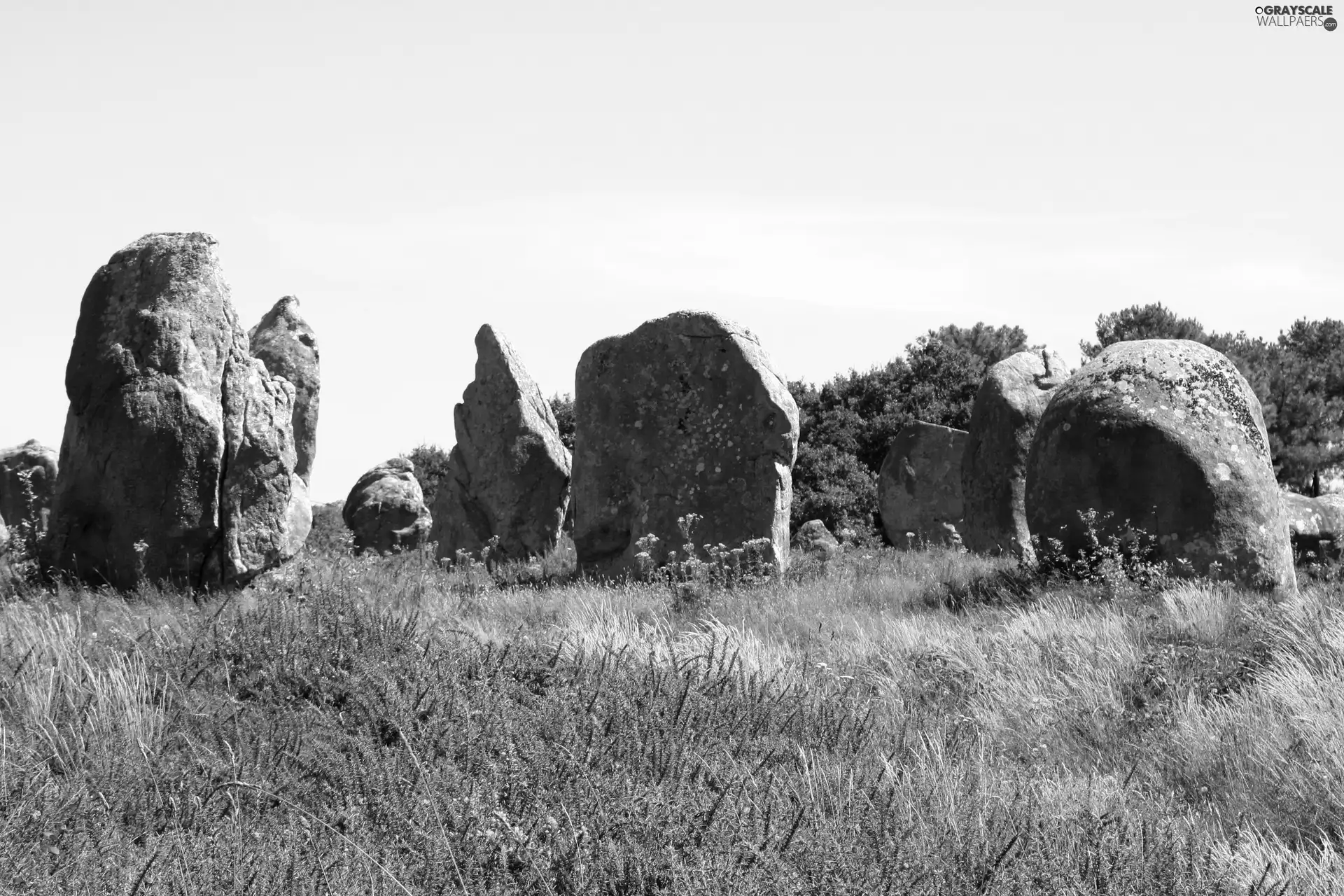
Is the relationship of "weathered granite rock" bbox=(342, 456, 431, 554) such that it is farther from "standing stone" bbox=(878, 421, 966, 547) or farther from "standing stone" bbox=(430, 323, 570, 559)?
"standing stone" bbox=(878, 421, 966, 547)

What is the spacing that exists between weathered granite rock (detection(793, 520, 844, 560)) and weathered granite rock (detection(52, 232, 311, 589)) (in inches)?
281

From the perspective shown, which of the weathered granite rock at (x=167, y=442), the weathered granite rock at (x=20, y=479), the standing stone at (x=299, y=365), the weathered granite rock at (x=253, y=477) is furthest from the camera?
the weathered granite rock at (x=20, y=479)

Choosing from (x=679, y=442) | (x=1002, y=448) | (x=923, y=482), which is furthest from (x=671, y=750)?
(x=923, y=482)

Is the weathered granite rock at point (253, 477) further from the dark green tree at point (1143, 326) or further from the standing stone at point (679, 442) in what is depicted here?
the dark green tree at point (1143, 326)

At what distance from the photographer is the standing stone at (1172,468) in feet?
35.1

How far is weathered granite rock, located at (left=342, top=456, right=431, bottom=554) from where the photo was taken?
2359 centimetres

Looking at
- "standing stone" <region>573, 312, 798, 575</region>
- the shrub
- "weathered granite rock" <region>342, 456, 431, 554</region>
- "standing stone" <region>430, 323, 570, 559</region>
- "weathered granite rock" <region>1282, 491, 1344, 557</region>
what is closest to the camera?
"standing stone" <region>573, 312, 798, 575</region>

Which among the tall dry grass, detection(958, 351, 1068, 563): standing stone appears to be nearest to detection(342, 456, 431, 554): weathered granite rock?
Answer: detection(958, 351, 1068, 563): standing stone

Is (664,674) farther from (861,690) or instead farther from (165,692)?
(165,692)

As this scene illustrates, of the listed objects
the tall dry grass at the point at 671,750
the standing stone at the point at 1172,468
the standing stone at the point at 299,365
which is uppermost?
the standing stone at the point at 299,365

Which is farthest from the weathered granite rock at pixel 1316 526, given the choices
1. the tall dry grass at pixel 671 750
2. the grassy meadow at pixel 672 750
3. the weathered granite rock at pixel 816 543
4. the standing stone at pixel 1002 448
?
the tall dry grass at pixel 671 750

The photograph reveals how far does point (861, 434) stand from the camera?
106 ft

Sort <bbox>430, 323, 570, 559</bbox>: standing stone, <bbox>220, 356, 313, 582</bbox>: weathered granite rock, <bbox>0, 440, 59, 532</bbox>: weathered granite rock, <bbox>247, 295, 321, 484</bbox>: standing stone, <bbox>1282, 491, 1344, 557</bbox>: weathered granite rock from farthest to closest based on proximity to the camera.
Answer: <bbox>0, 440, 59, 532</bbox>: weathered granite rock, <bbox>247, 295, 321, 484</bbox>: standing stone, <bbox>430, 323, 570, 559</bbox>: standing stone, <bbox>1282, 491, 1344, 557</bbox>: weathered granite rock, <bbox>220, 356, 313, 582</bbox>: weathered granite rock

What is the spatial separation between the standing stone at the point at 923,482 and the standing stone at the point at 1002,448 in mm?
4133
